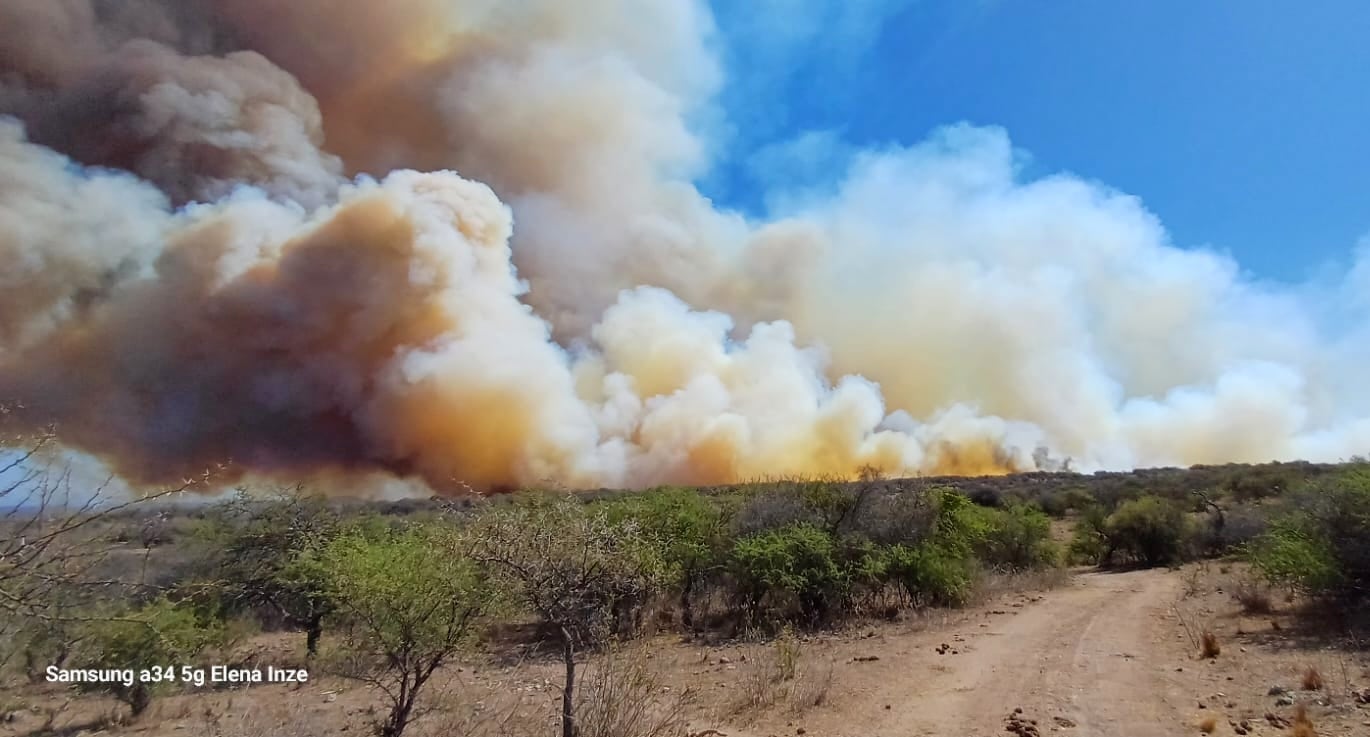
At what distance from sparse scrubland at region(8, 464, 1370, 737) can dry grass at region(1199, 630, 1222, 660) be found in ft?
0.14

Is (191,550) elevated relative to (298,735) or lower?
elevated

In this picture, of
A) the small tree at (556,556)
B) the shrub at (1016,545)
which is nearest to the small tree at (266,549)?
the small tree at (556,556)

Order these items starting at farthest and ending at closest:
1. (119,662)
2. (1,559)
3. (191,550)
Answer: (191,550)
(119,662)
(1,559)

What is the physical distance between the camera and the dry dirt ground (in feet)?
25.2

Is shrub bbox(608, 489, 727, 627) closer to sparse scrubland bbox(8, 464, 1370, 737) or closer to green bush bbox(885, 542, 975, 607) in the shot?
sparse scrubland bbox(8, 464, 1370, 737)

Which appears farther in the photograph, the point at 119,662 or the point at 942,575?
the point at 942,575

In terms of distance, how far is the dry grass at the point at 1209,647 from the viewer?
999cm

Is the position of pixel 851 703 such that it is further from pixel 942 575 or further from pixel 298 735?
pixel 942 575

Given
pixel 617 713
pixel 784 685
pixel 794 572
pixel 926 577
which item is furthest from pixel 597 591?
pixel 926 577

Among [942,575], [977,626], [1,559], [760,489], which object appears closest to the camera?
[1,559]

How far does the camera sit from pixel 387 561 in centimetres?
875

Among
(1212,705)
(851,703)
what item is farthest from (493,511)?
(1212,705)

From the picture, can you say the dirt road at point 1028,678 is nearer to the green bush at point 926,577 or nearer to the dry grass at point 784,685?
the dry grass at point 784,685

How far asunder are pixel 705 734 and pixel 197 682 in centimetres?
900
